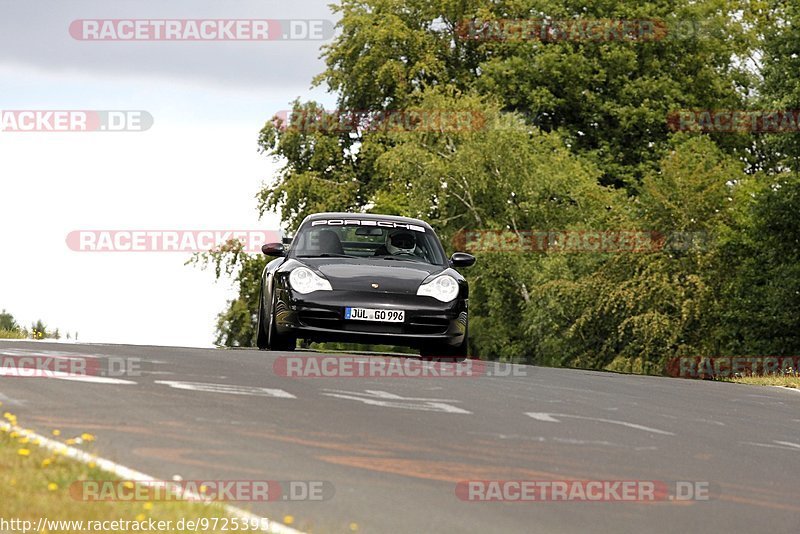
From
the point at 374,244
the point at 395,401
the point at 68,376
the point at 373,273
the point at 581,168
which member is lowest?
the point at 395,401

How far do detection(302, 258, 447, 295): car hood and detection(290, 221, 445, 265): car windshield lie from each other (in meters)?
0.39

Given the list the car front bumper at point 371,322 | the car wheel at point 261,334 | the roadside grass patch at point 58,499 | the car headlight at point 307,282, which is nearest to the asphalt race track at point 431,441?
the roadside grass patch at point 58,499

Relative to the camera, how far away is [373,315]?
18.4 metres

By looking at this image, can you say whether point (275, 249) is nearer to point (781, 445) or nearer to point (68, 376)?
point (68, 376)

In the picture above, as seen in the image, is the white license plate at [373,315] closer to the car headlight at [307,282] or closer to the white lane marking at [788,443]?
the car headlight at [307,282]

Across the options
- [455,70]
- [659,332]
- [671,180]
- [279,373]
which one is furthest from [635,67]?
[279,373]

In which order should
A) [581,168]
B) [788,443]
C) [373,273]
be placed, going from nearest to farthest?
[788,443] → [373,273] → [581,168]

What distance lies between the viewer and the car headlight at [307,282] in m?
18.7

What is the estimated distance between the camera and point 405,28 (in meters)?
61.9

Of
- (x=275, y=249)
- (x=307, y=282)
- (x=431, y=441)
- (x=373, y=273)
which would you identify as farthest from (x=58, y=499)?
(x=275, y=249)

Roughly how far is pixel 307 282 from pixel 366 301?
81 centimetres

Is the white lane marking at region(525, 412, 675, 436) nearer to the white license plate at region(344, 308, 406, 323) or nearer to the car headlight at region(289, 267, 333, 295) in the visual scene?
the white license plate at region(344, 308, 406, 323)

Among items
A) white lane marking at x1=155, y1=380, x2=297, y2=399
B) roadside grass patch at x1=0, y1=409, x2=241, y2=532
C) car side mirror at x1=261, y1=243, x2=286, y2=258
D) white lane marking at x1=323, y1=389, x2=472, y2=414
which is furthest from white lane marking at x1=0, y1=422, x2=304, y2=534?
car side mirror at x1=261, y1=243, x2=286, y2=258

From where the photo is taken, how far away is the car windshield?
20.0m
